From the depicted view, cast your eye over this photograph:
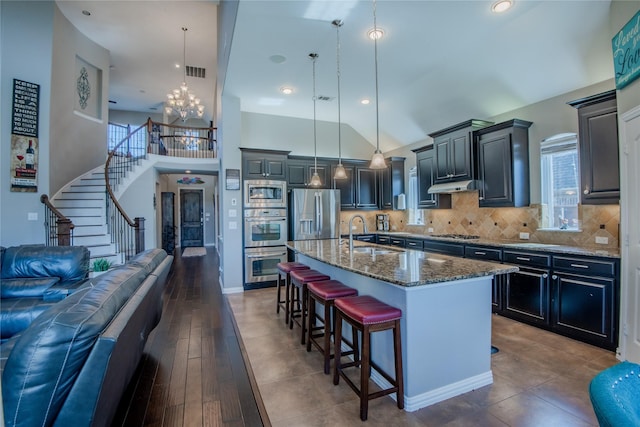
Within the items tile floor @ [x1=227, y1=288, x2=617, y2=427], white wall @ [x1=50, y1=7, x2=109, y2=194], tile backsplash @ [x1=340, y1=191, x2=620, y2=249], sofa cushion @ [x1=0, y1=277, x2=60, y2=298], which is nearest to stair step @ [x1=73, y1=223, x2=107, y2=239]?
white wall @ [x1=50, y1=7, x2=109, y2=194]

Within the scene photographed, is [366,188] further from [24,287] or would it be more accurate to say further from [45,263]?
[24,287]

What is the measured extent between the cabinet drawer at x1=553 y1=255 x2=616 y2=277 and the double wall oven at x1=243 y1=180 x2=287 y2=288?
13.1ft

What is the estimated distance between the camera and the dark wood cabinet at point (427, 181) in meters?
5.13

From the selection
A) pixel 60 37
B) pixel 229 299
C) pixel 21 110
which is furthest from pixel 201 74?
pixel 229 299

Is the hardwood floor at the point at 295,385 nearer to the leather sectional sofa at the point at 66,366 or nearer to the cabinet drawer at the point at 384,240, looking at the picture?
the leather sectional sofa at the point at 66,366

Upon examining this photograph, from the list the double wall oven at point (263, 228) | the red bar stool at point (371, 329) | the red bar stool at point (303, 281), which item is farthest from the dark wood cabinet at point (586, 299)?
the double wall oven at point (263, 228)

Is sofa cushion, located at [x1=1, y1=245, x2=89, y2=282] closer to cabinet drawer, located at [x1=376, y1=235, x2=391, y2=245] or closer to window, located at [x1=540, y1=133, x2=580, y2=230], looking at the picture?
cabinet drawer, located at [x1=376, y1=235, x2=391, y2=245]

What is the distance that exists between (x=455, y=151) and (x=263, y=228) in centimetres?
349

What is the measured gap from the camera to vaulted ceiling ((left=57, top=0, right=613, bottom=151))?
2.96 metres

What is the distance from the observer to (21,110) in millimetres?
4840

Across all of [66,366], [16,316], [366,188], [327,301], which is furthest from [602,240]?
[16,316]

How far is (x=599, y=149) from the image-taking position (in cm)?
289

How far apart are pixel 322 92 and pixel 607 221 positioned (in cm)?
425

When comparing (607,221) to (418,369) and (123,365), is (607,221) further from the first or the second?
(123,365)
